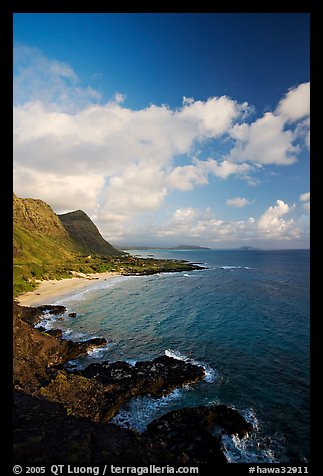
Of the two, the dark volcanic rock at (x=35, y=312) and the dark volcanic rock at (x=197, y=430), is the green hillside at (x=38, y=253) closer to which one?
the dark volcanic rock at (x=35, y=312)

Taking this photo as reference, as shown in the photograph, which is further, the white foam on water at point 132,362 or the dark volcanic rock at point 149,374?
the white foam on water at point 132,362

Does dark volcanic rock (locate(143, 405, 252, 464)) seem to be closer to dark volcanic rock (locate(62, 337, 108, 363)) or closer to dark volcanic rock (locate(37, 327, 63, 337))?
dark volcanic rock (locate(62, 337, 108, 363))

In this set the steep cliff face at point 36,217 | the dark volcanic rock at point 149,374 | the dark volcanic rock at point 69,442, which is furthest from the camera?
the steep cliff face at point 36,217

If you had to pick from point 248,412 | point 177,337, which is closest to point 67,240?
point 177,337

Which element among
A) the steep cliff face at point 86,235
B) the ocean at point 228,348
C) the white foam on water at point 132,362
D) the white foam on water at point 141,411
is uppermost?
the steep cliff face at point 86,235

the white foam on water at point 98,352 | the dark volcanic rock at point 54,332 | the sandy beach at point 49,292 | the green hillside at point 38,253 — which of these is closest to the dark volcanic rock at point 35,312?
the dark volcanic rock at point 54,332

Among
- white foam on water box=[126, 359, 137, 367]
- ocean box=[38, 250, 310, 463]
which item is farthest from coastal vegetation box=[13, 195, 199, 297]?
white foam on water box=[126, 359, 137, 367]

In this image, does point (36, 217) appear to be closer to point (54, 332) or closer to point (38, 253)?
point (38, 253)
